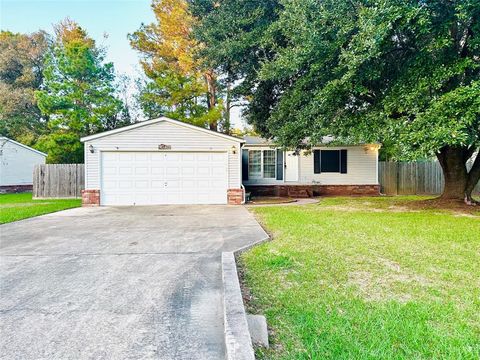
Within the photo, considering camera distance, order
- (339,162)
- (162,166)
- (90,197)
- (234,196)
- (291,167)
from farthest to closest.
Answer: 1. (339,162)
2. (291,167)
3. (234,196)
4. (162,166)
5. (90,197)

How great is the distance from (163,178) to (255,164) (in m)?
5.20

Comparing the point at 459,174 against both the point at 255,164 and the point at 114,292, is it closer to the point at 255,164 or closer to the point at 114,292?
the point at 255,164

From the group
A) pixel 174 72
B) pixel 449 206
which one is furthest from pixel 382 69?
pixel 174 72

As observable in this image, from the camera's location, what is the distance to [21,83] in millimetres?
25188

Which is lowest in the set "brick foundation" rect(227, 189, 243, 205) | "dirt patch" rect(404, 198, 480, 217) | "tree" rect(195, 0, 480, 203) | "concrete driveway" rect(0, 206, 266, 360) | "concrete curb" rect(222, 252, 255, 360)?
"concrete driveway" rect(0, 206, 266, 360)

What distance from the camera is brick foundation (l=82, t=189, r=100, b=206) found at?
11484mm

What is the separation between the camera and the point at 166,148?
11.7m

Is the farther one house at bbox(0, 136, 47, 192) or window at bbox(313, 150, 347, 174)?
house at bbox(0, 136, 47, 192)

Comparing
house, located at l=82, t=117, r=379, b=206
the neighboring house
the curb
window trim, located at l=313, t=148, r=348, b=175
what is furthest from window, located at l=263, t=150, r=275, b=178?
the curb

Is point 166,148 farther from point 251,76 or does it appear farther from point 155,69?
point 155,69

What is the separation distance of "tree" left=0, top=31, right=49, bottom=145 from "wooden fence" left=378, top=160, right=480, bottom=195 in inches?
939

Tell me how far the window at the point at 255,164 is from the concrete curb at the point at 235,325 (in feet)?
39.3

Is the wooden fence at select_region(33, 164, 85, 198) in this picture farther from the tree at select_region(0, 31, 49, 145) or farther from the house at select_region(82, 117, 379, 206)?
the tree at select_region(0, 31, 49, 145)

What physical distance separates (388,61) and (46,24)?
27.1 m
